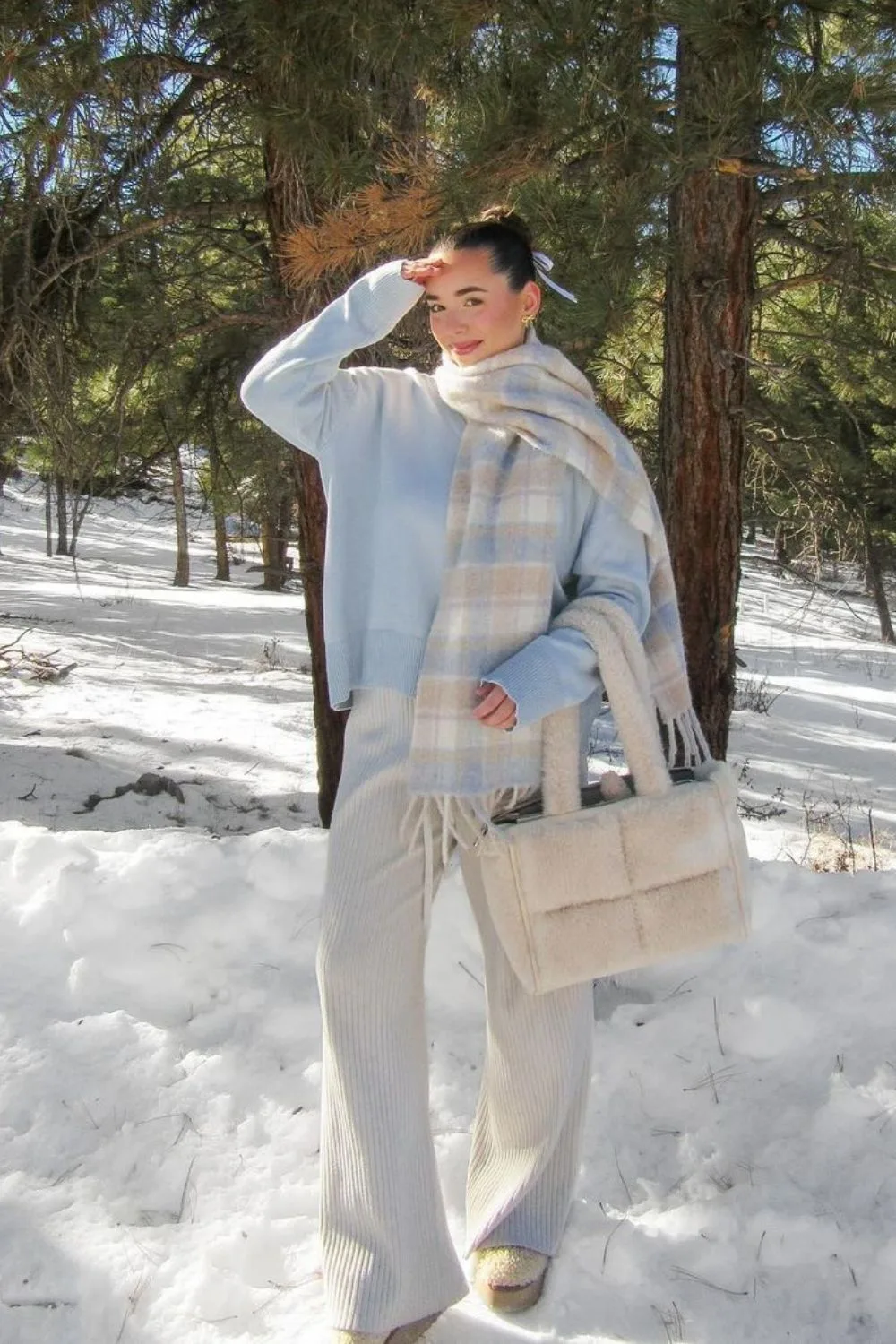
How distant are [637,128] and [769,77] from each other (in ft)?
1.09

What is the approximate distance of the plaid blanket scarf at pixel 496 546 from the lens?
200cm

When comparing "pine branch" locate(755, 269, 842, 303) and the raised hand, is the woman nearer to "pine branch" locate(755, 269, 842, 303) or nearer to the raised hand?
the raised hand

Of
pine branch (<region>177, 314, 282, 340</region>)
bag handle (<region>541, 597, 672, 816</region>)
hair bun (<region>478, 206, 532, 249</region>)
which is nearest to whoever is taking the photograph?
bag handle (<region>541, 597, 672, 816</region>)

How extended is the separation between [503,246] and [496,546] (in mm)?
532

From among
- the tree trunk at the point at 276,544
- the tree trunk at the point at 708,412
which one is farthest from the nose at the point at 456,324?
the tree trunk at the point at 276,544

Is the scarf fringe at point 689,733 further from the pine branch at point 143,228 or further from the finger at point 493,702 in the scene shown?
the pine branch at point 143,228

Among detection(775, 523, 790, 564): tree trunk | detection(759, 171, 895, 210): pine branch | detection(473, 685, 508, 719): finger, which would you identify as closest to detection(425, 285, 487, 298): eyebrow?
detection(473, 685, 508, 719): finger

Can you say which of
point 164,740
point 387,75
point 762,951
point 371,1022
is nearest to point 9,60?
point 387,75

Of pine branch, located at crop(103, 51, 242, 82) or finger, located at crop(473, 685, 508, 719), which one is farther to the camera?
pine branch, located at crop(103, 51, 242, 82)

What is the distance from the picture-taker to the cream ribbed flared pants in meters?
1.99

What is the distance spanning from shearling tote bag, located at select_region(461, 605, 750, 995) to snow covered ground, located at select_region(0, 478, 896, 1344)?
625 millimetres

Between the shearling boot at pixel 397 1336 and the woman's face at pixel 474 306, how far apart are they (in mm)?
1625

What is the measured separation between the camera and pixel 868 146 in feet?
9.68

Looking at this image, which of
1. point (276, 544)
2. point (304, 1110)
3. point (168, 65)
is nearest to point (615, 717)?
point (304, 1110)
